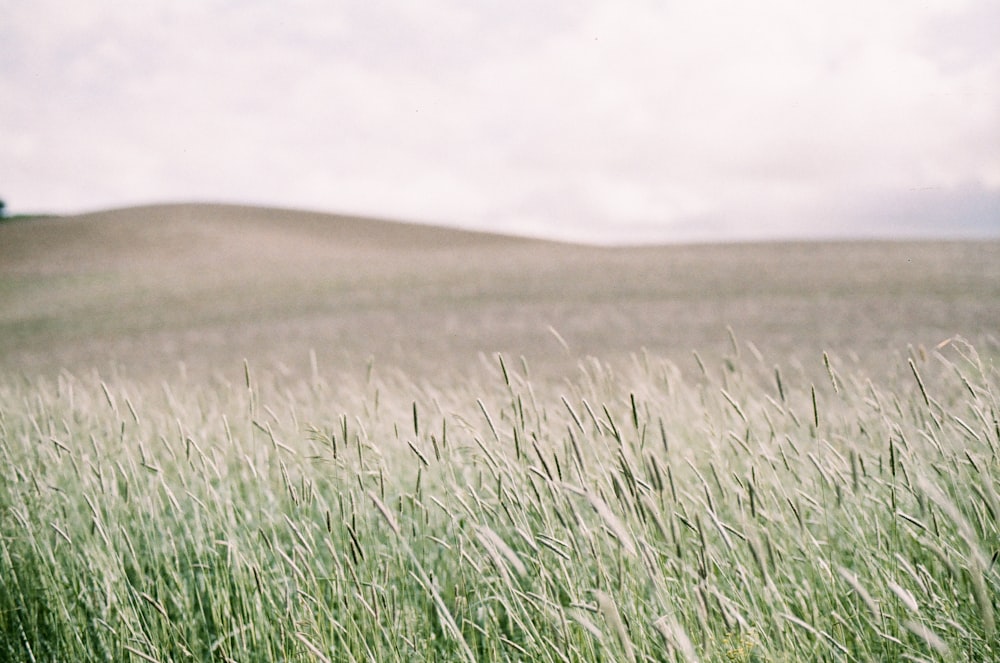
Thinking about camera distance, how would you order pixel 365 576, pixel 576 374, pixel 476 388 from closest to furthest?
pixel 365 576 < pixel 476 388 < pixel 576 374

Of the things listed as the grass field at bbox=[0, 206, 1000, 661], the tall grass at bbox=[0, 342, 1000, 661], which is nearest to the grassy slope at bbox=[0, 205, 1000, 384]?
the grass field at bbox=[0, 206, 1000, 661]

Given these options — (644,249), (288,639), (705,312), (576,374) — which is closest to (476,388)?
(288,639)

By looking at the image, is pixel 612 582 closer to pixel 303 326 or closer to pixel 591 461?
pixel 591 461

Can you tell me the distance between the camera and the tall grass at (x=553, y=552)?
5.82 feet

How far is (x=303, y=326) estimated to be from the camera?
1870 cm

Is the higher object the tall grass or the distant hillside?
the distant hillside

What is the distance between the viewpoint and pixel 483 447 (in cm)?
191

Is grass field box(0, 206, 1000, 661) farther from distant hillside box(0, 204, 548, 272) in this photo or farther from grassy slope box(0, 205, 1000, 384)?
distant hillside box(0, 204, 548, 272)

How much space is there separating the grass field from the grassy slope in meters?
0.17

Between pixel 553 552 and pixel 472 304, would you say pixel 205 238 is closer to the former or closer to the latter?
pixel 472 304

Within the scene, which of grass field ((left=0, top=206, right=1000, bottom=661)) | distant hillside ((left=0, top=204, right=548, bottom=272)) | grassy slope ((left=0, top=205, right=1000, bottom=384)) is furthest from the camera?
distant hillside ((left=0, top=204, right=548, bottom=272))

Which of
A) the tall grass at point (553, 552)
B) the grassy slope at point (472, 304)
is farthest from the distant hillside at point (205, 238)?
the tall grass at point (553, 552)

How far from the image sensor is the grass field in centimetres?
193

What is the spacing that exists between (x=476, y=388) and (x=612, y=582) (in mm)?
2881
